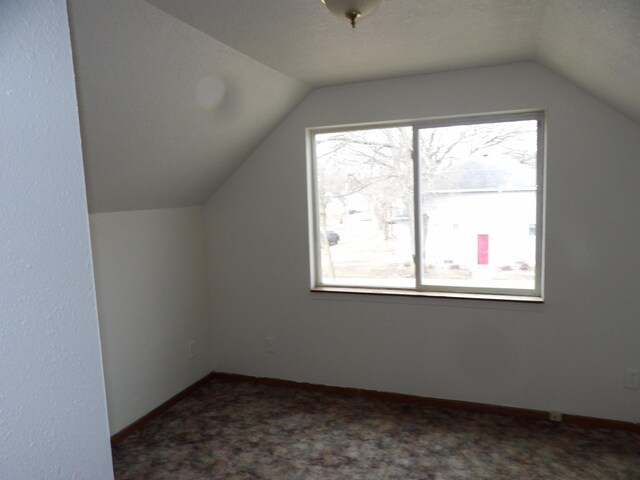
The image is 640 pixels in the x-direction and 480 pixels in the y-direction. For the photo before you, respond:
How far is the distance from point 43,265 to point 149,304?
8.93 feet

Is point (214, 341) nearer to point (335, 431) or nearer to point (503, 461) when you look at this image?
point (335, 431)

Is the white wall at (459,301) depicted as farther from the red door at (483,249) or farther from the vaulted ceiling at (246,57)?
the red door at (483,249)

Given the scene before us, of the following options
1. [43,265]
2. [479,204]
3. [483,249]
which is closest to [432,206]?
[479,204]

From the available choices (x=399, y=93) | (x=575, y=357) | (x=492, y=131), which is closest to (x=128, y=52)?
(x=399, y=93)

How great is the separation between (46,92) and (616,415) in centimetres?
344

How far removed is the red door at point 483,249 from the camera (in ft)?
10.4

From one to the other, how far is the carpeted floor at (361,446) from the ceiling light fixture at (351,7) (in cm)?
230

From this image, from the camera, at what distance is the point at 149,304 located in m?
3.21

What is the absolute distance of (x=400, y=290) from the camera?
3.39m

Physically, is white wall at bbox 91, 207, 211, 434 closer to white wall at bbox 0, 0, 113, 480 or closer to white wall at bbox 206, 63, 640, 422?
white wall at bbox 206, 63, 640, 422

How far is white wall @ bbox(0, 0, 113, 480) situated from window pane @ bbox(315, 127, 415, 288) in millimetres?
2834

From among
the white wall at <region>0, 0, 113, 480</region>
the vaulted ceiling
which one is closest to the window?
the vaulted ceiling

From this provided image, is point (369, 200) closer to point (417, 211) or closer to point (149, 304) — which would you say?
point (417, 211)

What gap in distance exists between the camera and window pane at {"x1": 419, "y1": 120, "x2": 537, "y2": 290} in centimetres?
304
